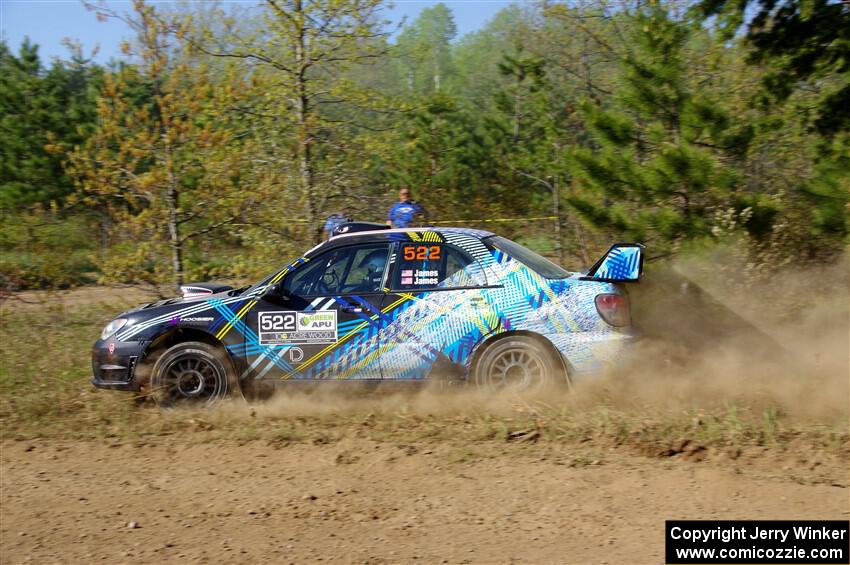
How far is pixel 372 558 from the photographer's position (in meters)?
4.63

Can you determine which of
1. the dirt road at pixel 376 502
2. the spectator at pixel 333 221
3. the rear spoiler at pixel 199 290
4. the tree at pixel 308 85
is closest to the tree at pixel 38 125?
the tree at pixel 308 85

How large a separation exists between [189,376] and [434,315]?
92.9 inches

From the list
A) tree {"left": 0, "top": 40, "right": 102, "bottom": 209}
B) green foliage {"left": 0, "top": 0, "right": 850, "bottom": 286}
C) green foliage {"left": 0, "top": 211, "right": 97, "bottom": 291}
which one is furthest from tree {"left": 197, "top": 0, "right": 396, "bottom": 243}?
tree {"left": 0, "top": 40, "right": 102, "bottom": 209}

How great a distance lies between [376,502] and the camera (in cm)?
548

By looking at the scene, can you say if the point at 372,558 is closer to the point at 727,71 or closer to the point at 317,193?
the point at 317,193

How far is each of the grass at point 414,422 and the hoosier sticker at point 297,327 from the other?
Result: 561 mm

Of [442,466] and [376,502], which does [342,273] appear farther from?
[376,502]

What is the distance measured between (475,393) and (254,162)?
779 cm

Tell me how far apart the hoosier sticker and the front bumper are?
1.18 m

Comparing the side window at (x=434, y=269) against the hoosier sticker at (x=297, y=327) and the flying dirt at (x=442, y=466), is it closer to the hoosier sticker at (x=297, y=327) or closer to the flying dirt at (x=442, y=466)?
the hoosier sticker at (x=297, y=327)

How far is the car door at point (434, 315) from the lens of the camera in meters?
7.16

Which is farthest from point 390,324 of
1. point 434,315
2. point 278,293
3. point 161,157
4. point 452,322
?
point 161,157

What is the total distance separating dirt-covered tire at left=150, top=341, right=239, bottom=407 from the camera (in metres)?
7.59

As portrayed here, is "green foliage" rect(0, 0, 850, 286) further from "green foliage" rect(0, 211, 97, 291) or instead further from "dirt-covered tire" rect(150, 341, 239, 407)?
"dirt-covered tire" rect(150, 341, 239, 407)
